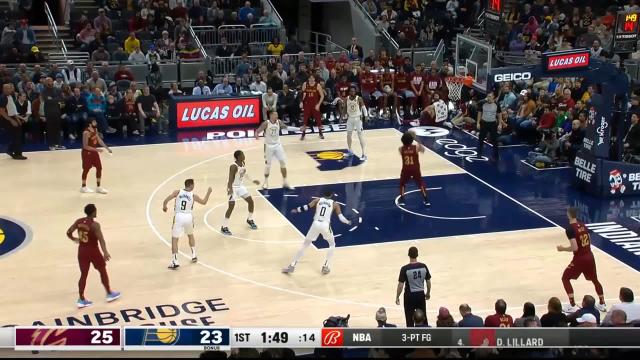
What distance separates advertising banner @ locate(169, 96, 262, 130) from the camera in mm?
29156

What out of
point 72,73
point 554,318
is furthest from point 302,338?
point 72,73

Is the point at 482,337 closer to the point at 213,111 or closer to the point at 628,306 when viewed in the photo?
the point at 628,306

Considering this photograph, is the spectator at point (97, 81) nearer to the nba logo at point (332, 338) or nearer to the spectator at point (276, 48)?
the spectator at point (276, 48)

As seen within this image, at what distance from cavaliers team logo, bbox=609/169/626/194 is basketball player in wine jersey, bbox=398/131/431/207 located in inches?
169

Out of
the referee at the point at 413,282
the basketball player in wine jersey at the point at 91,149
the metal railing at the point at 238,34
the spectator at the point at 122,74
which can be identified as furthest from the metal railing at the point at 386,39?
→ the referee at the point at 413,282

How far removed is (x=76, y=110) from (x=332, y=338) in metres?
16.9

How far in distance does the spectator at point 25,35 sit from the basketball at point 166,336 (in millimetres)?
21284

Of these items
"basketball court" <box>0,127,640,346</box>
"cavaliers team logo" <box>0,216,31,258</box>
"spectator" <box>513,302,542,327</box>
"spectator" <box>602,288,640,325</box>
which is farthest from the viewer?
"cavaliers team logo" <box>0,216,31,258</box>

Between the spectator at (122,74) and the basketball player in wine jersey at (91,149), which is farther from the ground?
the spectator at (122,74)

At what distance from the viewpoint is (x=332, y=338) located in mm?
12672

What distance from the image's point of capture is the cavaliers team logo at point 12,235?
64.8 feet

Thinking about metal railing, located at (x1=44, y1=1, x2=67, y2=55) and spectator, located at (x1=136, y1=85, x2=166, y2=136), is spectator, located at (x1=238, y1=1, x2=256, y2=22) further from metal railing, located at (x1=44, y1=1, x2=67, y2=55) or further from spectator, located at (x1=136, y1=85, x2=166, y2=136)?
spectator, located at (x1=136, y1=85, x2=166, y2=136)

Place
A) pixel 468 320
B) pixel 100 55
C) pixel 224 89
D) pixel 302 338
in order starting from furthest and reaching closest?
pixel 100 55 → pixel 224 89 → pixel 468 320 → pixel 302 338

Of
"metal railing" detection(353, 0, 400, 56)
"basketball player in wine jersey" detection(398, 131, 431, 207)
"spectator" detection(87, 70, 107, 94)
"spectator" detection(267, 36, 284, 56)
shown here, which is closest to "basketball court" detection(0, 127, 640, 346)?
"basketball player in wine jersey" detection(398, 131, 431, 207)
